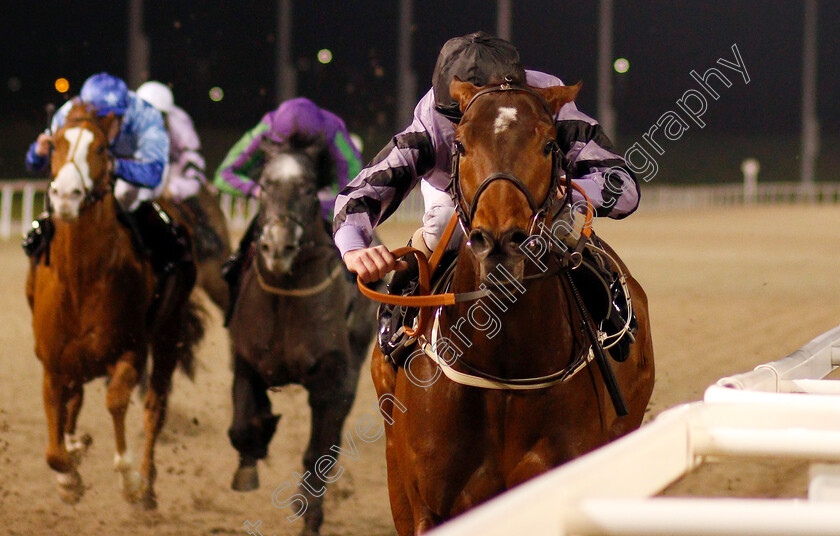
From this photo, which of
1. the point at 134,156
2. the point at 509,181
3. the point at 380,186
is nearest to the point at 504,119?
the point at 509,181

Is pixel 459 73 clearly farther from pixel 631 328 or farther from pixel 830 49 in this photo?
pixel 830 49

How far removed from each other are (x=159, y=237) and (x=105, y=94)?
2.32 feet

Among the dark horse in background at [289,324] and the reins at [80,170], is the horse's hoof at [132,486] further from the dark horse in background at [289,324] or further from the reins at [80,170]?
the reins at [80,170]

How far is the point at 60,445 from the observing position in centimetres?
463

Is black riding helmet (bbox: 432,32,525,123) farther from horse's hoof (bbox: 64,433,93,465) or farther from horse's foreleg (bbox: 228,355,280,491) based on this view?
horse's hoof (bbox: 64,433,93,465)

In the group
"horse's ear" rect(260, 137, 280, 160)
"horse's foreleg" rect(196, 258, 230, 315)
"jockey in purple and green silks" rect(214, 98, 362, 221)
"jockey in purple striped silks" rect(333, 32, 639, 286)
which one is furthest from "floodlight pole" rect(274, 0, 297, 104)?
"jockey in purple striped silks" rect(333, 32, 639, 286)

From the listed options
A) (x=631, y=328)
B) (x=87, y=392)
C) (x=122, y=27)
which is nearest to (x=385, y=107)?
(x=122, y=27)

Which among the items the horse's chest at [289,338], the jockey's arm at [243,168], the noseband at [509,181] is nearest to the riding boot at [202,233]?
the jockey's arm at [243,168]

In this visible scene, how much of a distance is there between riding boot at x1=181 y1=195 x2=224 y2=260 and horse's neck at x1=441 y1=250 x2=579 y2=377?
3.79 m

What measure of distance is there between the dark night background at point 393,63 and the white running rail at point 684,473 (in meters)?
26.7

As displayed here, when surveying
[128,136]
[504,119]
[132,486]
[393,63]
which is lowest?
[393,63]

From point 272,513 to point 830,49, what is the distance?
39.0 metres

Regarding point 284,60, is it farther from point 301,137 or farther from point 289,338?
point 289,338

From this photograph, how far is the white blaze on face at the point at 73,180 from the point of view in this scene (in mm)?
4422
